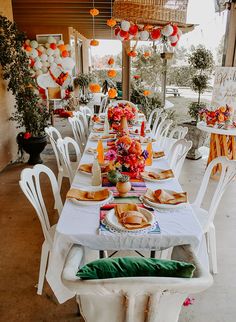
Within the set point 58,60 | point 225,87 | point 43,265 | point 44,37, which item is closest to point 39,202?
point 43,265

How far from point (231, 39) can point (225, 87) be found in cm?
93

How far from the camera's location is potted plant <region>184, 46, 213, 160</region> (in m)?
4.51

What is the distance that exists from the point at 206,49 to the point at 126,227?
3.99 metres

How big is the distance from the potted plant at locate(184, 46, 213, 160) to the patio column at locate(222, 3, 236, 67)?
1.12 feet

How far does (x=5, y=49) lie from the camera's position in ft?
13.3

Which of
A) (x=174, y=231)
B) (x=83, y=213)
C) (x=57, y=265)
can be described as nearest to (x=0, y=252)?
(x=57, y=265)

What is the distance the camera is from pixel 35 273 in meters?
2.21

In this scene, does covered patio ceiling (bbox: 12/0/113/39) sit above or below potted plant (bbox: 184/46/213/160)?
above

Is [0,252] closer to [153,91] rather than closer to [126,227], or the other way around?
[126,227]

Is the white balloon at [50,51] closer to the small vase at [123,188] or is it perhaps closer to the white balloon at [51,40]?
the white balloon at [51,40]

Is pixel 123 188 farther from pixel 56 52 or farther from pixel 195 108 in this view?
pixel 56 52

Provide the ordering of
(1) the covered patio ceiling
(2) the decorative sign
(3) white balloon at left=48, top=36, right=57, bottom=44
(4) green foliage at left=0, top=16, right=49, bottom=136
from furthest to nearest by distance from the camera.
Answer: (3) white balloon at left=48, top=36, right=57, bottom=44 < (1) the covered patio ceiling < (2) the decorative sign < (4) green foliage at left=0, top=16, right=49, bottom=136

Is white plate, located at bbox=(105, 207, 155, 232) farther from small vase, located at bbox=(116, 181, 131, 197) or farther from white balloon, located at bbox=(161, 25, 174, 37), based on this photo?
white balloon, located at bbox=(161, 25, 174, 37)

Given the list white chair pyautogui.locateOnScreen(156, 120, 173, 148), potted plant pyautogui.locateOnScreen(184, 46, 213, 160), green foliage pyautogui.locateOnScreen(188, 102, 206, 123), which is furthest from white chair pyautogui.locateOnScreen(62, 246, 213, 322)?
green foliage pyautogui.locateOnScreen(188, 102, 206, 123)
